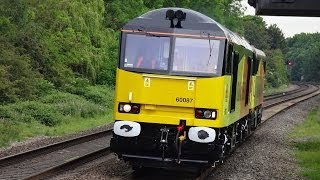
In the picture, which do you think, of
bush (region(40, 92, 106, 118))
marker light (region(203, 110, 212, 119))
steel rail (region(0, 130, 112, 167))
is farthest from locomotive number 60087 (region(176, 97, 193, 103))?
bush (region(40, 92, 106, 118))

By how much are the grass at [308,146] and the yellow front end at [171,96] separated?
339 centimetres

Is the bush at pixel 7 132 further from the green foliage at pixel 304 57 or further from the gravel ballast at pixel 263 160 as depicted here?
the green foliage at pixel 304 57

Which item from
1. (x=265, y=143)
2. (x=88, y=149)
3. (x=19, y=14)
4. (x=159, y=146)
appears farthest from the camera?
(x=19, y=14)

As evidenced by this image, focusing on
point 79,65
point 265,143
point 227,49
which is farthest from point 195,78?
point 79,65

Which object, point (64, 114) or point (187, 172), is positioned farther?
point (64, 114)

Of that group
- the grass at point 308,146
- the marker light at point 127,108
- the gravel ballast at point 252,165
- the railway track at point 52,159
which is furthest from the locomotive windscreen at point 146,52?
the grass at point 308,146

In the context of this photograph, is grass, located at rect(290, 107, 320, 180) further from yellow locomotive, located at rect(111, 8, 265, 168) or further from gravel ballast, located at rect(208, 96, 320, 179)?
yellow locomotive, located at rect(111, 8, 265, 168)

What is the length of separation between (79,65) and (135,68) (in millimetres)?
20681

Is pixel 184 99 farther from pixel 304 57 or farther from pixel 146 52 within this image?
pixel 304 57

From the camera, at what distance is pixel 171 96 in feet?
35.2

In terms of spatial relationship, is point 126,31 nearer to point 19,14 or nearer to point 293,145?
point 293,145

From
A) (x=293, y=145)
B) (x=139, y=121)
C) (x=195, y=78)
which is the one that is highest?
(x=195, y=78)

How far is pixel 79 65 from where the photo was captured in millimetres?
31234

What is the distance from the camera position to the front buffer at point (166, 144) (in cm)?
1062
